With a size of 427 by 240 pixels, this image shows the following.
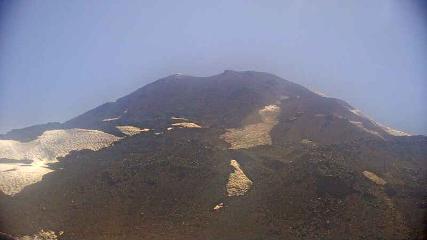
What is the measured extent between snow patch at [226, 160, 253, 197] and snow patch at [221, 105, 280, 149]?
9.86 m

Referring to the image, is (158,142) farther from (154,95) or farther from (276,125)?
(154,95)

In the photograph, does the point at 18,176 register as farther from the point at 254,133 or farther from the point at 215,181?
the point at 254,133

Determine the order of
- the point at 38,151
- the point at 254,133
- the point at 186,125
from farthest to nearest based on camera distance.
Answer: the point at 186,125, the point at 254,133, the point at 38,151

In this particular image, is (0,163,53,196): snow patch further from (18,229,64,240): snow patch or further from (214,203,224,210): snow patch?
(214,203,224,210): snow patch

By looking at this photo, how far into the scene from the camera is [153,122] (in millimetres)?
62062

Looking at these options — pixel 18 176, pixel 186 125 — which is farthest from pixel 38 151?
pixel 186 125

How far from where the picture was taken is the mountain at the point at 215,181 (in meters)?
31.2

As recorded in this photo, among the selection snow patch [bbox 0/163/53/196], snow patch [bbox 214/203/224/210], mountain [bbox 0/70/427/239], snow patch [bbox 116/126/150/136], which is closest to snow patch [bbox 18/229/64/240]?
mountain [bbox 0/70/427/239]

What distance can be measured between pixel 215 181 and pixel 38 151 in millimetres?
24192

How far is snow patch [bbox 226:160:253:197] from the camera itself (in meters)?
36.5

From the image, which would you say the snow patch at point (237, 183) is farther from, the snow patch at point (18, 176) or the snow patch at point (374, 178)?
the snow patch at point (18, 176)

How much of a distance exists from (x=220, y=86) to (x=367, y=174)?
161 ft

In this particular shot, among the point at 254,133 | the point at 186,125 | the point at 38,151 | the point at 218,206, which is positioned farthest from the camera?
the point at 186,125

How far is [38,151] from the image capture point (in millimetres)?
49219
